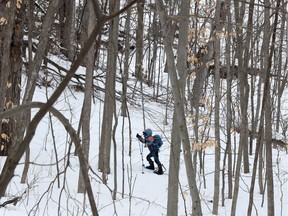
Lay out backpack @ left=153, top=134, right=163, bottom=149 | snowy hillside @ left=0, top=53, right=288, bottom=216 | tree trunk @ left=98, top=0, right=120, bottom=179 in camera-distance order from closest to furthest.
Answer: snowy hillside @ left=0, top=53, right=288, bottom=216 → tree trunk @ left=98, top=0, right=120, bottom=179 → backpack @ left=153, top=134, right=163, bottom=149

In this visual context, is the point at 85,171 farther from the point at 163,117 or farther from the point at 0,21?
the point at 163,117

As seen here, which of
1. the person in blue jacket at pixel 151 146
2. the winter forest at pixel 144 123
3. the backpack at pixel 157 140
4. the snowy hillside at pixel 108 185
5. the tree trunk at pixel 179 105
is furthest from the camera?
the backpack at pixel 157 140

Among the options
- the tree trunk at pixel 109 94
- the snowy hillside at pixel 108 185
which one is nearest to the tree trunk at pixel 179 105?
the snowy hillside at pixel 108 185

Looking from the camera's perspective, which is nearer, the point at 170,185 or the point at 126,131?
the point at 170,185

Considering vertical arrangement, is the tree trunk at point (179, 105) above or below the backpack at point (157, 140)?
below

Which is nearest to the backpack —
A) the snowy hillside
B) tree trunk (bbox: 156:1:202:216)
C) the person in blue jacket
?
the person in blue jacket

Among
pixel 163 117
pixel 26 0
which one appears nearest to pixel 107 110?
pixel 26 0

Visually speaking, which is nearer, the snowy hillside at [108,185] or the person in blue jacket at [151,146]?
the snowy hillside at [108,185]

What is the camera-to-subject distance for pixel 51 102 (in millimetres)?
881

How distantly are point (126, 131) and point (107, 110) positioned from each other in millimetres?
5134

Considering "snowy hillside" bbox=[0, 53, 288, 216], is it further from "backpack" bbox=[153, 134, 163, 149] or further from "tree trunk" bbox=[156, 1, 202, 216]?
"tree trunk" bbox=[156, 1, 202, 216]

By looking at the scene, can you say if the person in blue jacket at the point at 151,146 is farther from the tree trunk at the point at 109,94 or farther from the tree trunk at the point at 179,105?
the tree trunk at the point at 179,105

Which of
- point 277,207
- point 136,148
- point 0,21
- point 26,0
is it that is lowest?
point 277,207

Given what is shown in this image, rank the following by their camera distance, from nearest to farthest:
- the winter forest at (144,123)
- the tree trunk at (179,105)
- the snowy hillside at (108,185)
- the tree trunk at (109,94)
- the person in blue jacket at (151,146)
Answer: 1. the tree trunk at (179,105)
2. the winter forest at (144,123)
3. the snowy hillside at (108,185)
4. the tree trunk at (109,94)
5. the person in blue jacket at (151,146)
